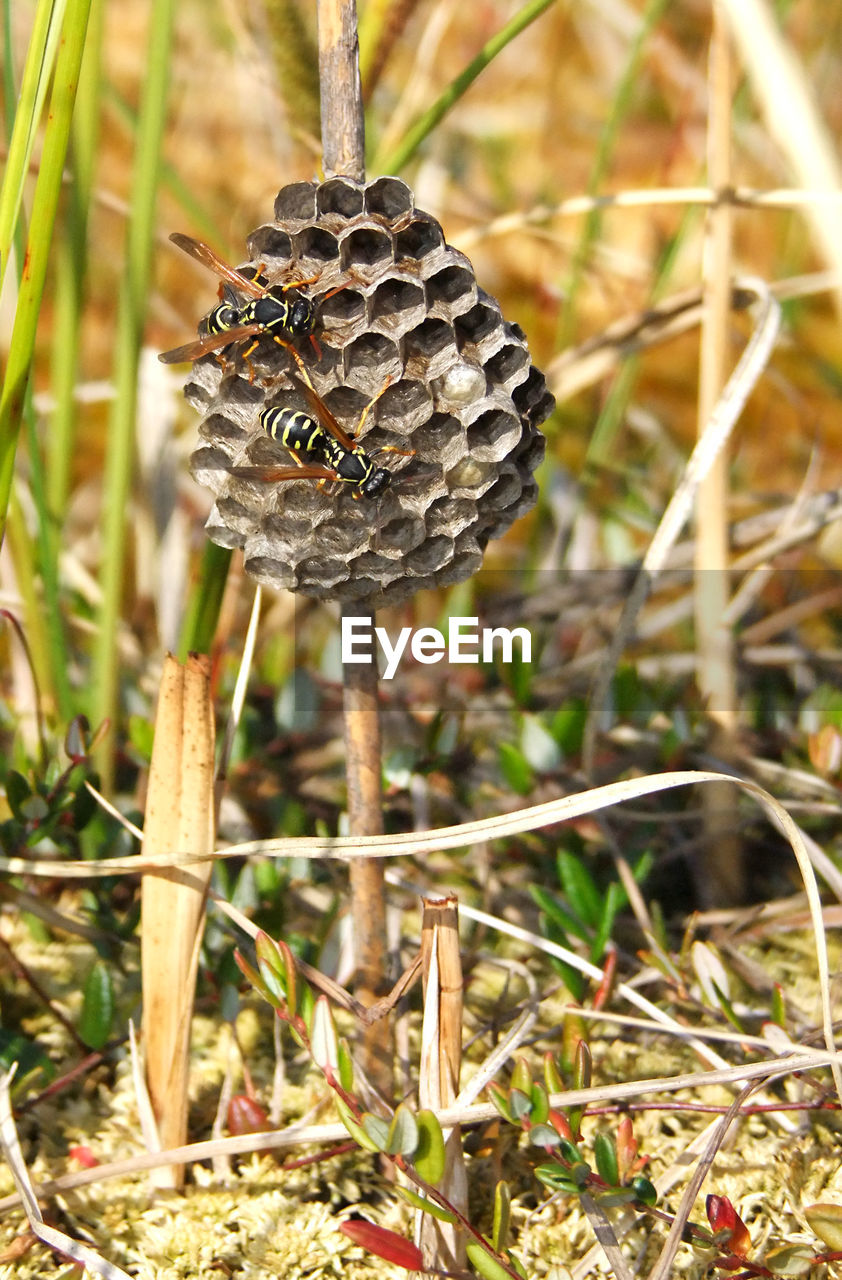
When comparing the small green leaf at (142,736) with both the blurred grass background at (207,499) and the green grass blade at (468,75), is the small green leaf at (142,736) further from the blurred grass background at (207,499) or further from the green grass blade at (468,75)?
the green grass blade at (468,75)

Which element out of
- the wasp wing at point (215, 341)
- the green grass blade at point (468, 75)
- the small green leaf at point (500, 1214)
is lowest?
the small green leaf at point (500, 1214)

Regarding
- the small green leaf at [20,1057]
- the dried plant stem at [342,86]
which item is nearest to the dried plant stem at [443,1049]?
the small green leaf at [20,1057]

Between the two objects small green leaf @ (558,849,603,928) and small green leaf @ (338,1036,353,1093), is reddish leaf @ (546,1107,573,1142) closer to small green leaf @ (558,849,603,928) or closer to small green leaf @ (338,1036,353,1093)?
small green leaf @ (338,1036,353,1093)

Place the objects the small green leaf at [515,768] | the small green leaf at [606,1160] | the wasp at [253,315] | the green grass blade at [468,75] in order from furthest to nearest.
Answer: the small green leaf at [515,768] < the green grass blade at [468,75] < the small green leaf at [606,1160] < the wasp at [253,315]

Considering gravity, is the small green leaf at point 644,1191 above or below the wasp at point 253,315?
below

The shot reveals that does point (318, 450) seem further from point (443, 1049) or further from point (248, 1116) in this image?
point (248, 1116)

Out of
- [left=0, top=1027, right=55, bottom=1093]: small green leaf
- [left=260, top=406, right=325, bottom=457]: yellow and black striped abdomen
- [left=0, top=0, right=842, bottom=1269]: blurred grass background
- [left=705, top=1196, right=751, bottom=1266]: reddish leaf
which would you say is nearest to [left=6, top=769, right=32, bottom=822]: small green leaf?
[left=0, top=0, right=842, bottom=1269]: blurred grass background

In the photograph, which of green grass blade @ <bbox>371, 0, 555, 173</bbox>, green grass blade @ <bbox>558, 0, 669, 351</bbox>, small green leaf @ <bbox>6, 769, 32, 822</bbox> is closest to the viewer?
green grass blade @ <bbox>371, 0, 555, 173</bbox>
